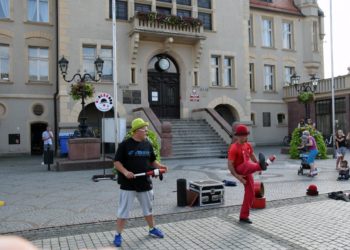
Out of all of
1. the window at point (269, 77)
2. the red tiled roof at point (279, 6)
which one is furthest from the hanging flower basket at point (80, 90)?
the red tiled roof at point (279, 6)

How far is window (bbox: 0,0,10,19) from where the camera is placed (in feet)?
76.5

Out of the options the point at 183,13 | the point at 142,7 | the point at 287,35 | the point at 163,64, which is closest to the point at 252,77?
the point at 287,35

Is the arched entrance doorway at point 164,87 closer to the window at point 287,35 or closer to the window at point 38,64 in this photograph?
the window at point 38,64

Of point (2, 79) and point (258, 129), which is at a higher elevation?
point (2, 79)

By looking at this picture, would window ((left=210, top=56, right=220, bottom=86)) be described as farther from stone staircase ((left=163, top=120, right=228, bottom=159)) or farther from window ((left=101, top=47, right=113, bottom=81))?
window ((left=101, top=47, right=113, bottom=81))

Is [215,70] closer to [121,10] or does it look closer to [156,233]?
[121,10]

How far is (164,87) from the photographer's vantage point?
26.0 metres

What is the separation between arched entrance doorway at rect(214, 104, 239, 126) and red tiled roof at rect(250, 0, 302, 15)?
9.39 m

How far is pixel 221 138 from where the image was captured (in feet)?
74.6

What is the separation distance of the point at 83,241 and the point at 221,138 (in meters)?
17.4

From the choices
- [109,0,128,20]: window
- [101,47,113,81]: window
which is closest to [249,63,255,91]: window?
[109,0,128,20]: window

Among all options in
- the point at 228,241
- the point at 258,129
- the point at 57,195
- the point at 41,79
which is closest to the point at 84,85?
the point at 57,195

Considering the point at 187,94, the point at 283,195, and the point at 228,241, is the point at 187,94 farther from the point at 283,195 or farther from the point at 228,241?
the point at 228,241

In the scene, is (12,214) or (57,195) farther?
(57,195)
